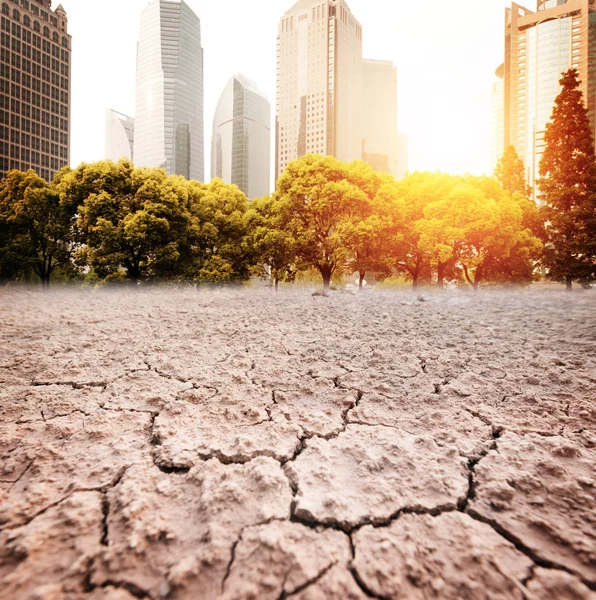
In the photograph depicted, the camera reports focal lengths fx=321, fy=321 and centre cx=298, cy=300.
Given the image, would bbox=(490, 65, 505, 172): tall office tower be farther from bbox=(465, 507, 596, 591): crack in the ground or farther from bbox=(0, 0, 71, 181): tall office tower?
bbox=(465, 507, 596, 591): crack in the ground

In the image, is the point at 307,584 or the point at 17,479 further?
the point at 17,479

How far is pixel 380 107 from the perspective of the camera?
14888cm

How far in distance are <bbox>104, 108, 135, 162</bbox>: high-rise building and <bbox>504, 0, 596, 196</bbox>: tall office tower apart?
13643cm

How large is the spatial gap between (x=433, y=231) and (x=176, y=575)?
16.2 metres

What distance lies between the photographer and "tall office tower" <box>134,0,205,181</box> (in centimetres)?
11250

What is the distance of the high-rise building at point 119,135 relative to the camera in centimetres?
13585

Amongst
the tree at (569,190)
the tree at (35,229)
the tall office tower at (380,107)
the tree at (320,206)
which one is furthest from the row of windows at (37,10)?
the tall office tower at (380,107)

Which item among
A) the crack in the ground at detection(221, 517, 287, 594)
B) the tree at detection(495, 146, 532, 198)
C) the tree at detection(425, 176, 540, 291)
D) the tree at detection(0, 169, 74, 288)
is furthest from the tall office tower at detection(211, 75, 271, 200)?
the crack in the ground at detection(221, 517, 287, 594)

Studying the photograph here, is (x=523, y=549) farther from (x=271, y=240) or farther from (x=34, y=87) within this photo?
(x=34, y=87)

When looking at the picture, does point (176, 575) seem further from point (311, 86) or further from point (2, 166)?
point (2, 166)

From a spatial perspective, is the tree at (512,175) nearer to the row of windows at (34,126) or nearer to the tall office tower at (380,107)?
the row of windows at (34,126)

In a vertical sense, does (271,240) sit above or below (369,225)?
below

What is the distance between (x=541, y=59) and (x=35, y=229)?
5859 centimetres

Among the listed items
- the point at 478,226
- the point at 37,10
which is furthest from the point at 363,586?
the point at 37,10
